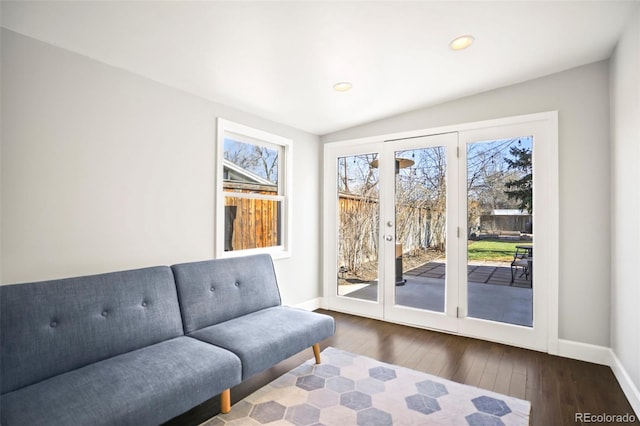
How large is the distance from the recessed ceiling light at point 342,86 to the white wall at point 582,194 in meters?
1.69

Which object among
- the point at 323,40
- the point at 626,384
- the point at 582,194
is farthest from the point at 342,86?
the point at 626,384

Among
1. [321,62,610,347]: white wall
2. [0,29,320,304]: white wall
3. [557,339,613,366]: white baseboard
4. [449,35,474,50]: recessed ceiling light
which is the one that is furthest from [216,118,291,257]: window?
[557,339,613,366]: white baseboard

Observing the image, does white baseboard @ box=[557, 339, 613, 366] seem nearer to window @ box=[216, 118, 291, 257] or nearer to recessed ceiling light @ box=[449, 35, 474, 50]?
recessed ceiling light @ box=[449, 35, 474, 50]

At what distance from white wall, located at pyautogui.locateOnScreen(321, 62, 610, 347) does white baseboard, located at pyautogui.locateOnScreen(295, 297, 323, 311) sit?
2.57 m

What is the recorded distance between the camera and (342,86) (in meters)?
2.94

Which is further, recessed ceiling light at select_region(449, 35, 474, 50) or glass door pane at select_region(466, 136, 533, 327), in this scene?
glass door pane at select_region(466, 136, 533, 327)

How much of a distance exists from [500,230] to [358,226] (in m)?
1.56

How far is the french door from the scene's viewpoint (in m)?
3.02

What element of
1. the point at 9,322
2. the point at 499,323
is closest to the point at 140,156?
the point at 9,322

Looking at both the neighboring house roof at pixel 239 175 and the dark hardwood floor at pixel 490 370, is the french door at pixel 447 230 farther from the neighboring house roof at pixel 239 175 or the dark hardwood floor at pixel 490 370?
the neighboring house roof at pixel 239 175

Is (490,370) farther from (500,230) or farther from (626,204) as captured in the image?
(626,204)

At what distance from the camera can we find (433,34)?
7.27 ft

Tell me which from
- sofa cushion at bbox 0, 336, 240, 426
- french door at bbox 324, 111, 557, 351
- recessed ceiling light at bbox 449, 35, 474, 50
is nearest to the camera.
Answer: sofa cushion at bbox 0, 336, 240, 426

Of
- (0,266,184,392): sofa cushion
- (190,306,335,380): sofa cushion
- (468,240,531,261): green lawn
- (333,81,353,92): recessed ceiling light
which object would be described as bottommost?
(190,306,335,380): sofa cushion
